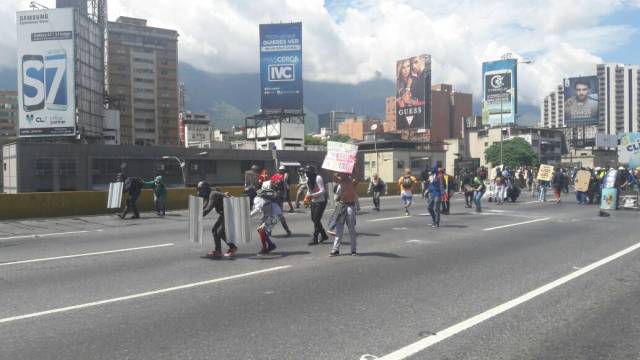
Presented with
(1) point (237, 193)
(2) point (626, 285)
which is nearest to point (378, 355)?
(2) point (626, 285)

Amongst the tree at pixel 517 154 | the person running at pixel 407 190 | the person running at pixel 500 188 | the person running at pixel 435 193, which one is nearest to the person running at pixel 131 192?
the person running at pixel 407 190

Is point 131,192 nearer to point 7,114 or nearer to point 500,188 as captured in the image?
point 500,188

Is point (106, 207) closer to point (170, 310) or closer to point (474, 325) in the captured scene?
point (170, 310)

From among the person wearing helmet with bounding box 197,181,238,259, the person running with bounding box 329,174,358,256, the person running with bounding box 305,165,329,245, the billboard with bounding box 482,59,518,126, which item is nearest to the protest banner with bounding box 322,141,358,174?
the person running with bounding box 305,165,329,245

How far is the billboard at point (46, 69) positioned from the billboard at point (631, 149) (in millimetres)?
49896

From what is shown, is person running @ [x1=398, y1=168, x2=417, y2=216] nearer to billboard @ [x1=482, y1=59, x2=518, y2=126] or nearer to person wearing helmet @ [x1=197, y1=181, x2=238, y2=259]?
person wearing helmet @ [x1=197, y1=181, x2=238, y2=259]

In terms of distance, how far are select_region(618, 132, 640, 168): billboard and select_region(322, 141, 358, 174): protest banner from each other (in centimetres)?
1261

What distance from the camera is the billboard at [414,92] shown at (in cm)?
8150

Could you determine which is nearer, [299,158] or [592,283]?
[592,283]

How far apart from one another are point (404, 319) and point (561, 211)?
633 inches

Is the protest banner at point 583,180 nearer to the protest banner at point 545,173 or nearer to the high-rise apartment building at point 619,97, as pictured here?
the protest banner at point 545,173

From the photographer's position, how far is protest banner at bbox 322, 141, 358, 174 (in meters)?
10.9

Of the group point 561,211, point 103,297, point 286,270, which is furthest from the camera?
point 561,211

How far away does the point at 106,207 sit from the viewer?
2044cm
